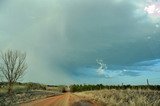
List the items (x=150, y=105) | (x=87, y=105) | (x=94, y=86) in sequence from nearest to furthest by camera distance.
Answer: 1. (x=150, y=105)
2. (x=87, y=105)
3. (x=94, y=86)

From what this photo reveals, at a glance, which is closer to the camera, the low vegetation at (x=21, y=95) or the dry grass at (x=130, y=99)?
the dry grass at (x=130, y=99)

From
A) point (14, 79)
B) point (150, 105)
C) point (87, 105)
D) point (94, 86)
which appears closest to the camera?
point (150, 105)

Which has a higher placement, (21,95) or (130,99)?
(21,95)

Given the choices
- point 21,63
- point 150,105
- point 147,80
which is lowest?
point 150,105

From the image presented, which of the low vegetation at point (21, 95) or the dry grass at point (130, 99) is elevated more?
the low vegetation at point (21, 95)

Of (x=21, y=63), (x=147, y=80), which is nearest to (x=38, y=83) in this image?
→ (x=21, y=63)

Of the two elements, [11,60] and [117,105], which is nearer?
[117,105]

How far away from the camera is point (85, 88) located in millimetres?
128500

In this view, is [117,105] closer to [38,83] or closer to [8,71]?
[8,71]

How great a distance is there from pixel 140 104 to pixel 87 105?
36.6ft

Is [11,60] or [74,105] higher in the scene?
[11,60]

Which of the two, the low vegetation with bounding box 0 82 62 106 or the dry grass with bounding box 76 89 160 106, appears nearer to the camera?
the dry grass with bounding box 76 89 160 106

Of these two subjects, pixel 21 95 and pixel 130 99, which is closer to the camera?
pixel 130 99

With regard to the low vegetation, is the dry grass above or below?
below
